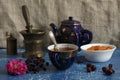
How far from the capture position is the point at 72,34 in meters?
1.05

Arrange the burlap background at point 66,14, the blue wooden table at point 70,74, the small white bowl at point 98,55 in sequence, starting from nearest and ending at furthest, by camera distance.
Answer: the blue wooden table at point 70,74 < the small white bowl at point 98,55 < the burlap background at point 66,14

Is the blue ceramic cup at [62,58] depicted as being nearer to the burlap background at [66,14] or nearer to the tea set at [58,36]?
the tea set at [58,36]

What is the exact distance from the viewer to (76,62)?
1.00 meters

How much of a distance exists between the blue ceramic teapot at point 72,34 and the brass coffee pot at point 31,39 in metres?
0.07

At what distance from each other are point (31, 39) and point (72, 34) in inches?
6.2

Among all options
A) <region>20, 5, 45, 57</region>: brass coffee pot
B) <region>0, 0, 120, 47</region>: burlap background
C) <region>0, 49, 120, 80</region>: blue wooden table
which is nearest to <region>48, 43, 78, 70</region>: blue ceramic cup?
<region>0, 49, 120, 80</region>: blue wooden table

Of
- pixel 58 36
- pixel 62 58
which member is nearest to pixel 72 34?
pixel 58 36

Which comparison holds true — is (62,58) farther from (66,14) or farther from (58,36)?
(66,14)

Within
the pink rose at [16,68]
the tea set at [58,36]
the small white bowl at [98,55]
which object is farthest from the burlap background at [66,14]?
the pink rose at [16,68]

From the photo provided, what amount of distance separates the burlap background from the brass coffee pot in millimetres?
148

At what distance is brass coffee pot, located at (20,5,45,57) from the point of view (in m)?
1.02

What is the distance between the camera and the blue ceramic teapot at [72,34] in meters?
1.05

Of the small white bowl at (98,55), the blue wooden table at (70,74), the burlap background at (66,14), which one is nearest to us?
the blue wooden table at (70,74)

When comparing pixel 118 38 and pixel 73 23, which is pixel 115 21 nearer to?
pixel 118 38
